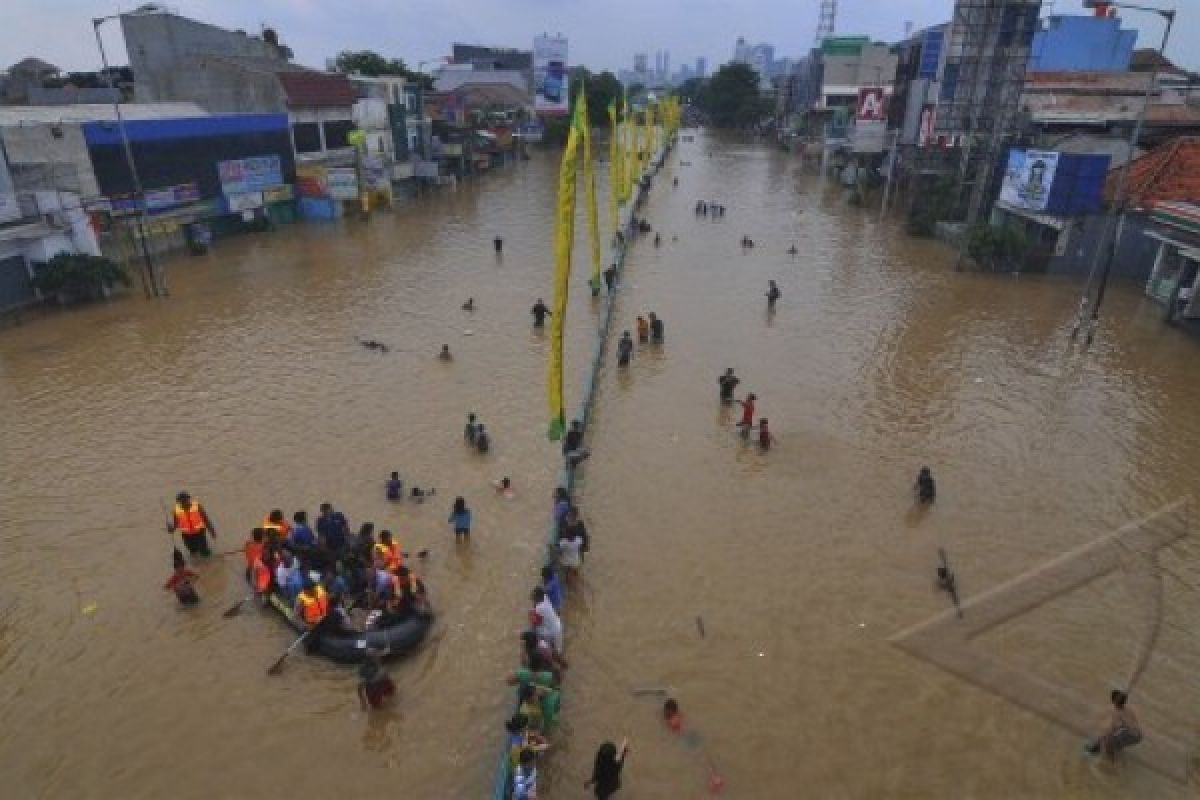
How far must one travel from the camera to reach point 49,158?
3156cm

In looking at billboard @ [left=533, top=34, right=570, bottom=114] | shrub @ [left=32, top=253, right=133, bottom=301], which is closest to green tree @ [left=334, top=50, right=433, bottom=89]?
billboard @ [left=533, top=34, right=570, bottom=114]

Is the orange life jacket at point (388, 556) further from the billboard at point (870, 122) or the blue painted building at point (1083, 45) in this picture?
the blue painted building at point (1083, 45)

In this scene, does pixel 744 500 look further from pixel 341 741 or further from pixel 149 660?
pixel 149 660

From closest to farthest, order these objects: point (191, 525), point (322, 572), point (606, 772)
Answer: point (606, 772) → point (322, 572) → point (191, 525)

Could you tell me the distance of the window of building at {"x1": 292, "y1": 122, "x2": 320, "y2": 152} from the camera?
45438 millimetres

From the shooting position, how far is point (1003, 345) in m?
25.4

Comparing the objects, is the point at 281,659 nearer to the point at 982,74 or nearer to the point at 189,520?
the point at 189,520

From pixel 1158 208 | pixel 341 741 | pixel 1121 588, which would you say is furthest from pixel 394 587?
pixel 1158 208

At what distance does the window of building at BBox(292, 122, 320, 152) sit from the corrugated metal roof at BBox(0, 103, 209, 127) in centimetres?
475

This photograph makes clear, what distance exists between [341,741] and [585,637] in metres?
3.72

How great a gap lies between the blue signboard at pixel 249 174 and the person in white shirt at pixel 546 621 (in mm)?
36354

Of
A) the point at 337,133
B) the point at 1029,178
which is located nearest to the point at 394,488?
the point at 1029,178

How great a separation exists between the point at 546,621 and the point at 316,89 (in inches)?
1754

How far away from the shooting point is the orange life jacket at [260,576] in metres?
12.3
